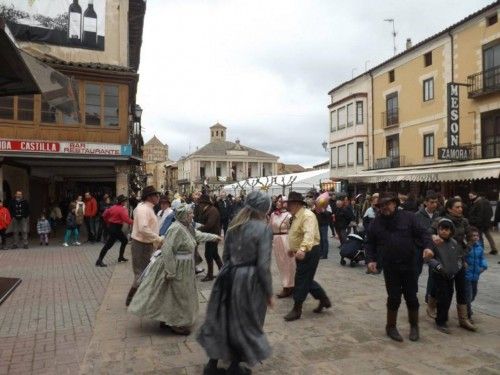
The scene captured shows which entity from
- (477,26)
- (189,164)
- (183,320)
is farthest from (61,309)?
(189,164)

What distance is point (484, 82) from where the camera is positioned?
20531mm

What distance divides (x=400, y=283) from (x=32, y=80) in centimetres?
474

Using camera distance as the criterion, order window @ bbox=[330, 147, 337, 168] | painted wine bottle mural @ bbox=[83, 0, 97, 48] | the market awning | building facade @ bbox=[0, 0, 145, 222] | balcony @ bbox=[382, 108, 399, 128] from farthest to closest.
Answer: window @ bbox=[330, 147, 337, 168]
balcony @ bbox=[382, 108, 399, 128]
painted wine bottle mural @ bbox=[83, 0, 97, 48]
building facade @ bbox=[0, 0, 145, 222]
the market awning

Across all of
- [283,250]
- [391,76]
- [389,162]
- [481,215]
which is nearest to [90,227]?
[283,250]

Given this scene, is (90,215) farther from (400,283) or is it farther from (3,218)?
(400,283)

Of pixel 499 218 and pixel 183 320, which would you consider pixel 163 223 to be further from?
pixel 499 218

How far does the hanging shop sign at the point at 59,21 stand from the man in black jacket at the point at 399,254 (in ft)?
50.9

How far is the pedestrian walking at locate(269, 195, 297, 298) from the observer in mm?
7066

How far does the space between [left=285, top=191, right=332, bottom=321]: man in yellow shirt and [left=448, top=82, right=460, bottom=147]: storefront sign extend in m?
17.8

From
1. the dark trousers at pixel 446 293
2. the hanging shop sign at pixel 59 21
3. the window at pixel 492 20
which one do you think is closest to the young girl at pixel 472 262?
the dark trousers at pixel 446 293

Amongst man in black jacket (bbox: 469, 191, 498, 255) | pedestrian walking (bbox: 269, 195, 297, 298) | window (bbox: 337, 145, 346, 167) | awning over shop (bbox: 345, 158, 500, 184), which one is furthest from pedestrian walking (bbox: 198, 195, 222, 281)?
window (bbox: 337, 145, 346, 167)

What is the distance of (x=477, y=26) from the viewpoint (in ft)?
69.6

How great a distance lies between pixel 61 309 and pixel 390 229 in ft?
15.2

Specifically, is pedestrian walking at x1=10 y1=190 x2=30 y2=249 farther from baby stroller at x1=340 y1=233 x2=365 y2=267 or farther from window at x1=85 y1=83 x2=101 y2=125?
baby stroller at x1=340 y1=233 x2=365 y2=267
